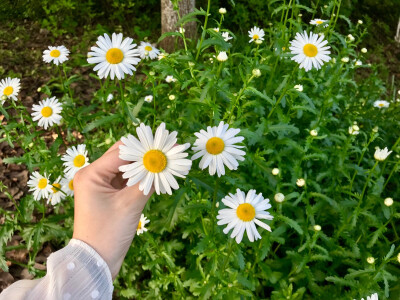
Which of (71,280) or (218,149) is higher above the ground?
(218,149)

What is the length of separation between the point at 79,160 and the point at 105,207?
861mm

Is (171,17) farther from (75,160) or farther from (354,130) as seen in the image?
(354,130)

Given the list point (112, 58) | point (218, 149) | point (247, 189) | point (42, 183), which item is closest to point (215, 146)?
point (218, 149)

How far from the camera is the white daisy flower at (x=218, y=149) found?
57.2 inches

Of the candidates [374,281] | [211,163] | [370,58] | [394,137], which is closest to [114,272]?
[211,163]

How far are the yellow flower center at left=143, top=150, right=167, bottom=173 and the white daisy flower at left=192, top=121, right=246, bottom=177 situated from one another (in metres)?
0.18

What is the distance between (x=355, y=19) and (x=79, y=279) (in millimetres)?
5987

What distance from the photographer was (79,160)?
6.92ft

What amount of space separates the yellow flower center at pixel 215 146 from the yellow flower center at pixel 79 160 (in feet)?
3.20

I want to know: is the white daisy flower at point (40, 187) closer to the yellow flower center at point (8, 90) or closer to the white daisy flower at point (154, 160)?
the yellow flower center at point (8, 90)

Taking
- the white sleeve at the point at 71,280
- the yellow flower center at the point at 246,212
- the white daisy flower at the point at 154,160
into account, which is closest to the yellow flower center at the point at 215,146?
the white daisy flower at the point at 154,160

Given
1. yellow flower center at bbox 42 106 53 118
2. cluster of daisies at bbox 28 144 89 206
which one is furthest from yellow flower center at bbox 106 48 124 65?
yellow flower center at bbox 42 106 53 118

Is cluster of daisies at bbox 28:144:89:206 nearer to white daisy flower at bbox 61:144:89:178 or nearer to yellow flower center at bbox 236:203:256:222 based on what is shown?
white daisy flower at bbox 61:144:89:178

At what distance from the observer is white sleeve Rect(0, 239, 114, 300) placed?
1179 millimetres
